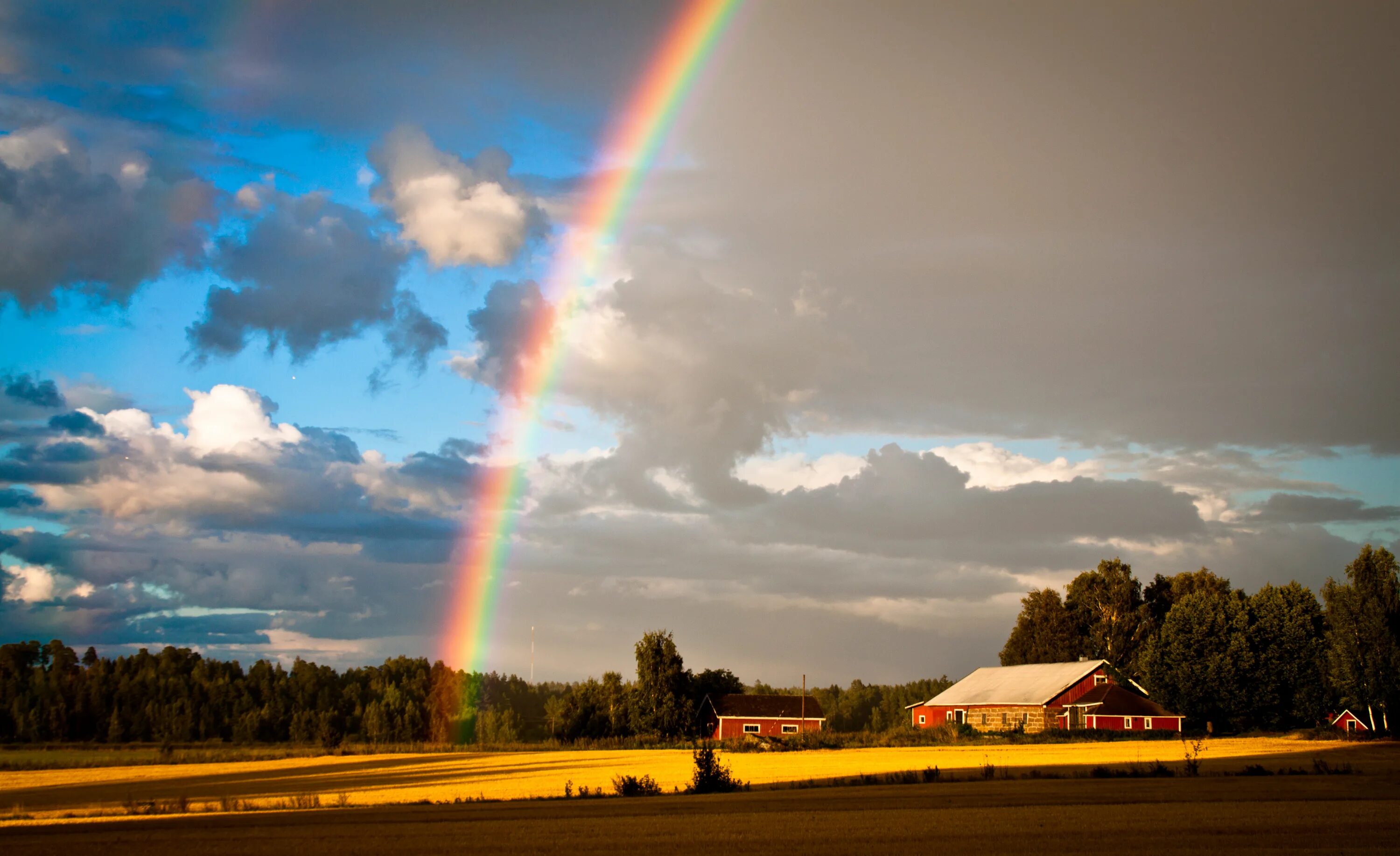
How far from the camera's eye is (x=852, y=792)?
99.0 ft

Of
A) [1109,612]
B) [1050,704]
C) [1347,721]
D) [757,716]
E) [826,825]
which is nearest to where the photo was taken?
[826,825]

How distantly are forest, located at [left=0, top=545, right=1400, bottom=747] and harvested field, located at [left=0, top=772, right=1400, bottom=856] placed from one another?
47.6 meters

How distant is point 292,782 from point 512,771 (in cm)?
977

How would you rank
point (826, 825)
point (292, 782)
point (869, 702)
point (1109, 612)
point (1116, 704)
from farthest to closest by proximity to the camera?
1. point (869, 702)
2. point (1109, 612)
3. point (1116, 704)
4. point (292, 782)
5. point (826, 825)

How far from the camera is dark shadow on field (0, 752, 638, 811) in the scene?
40.0m

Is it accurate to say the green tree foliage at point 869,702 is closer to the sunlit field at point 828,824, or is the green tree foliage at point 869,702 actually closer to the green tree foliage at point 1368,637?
the green tree foliage at point 1368,637

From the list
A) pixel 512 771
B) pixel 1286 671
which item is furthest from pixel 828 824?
pixel 1286 671

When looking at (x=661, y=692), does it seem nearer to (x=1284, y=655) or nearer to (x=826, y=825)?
(x=1284, y=655)

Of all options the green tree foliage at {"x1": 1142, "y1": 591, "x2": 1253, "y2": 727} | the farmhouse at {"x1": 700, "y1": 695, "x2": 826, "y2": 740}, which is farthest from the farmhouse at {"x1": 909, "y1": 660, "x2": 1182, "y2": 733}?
the farmhouse at {"x1": 700, "y1": 695, "x2": 826, "y2": 740}

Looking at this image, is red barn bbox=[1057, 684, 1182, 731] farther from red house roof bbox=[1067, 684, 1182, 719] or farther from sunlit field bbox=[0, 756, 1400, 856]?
sunlit field bbox=[0, 756, 1400, 856]

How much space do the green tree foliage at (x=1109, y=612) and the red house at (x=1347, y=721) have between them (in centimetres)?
2452

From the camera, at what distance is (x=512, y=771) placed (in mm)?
50094

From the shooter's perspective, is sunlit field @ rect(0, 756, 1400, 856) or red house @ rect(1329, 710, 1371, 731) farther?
red house @ rect(1329, 710, 1371, 731)

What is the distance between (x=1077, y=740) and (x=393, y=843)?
53473 millimetres
